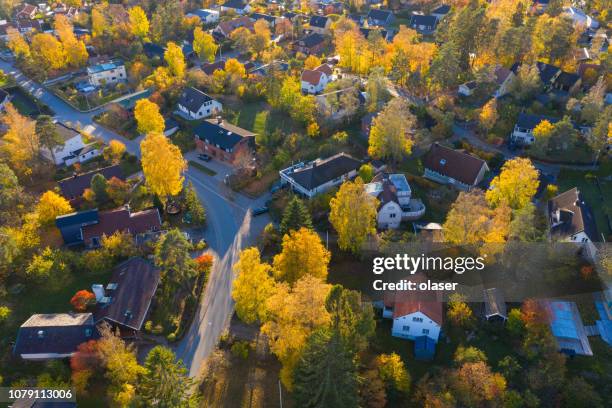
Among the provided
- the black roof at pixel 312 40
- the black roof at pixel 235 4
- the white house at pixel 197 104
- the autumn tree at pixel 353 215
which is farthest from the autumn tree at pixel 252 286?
the black roof at pixel 235 4

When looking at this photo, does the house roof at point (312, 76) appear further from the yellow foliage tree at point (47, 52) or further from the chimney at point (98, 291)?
the chimney at point (98, 291)

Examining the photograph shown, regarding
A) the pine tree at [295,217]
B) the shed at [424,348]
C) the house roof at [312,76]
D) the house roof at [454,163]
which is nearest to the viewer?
the shed at [424,348]

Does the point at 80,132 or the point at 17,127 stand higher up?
the point at 17,127

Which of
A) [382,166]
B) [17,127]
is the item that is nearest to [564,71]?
[382,166]

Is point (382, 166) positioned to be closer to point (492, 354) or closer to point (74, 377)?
point (492, 354)

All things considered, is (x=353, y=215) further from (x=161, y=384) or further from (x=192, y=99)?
(x=192, y=99)

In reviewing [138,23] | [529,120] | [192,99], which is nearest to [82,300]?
[192,99]
